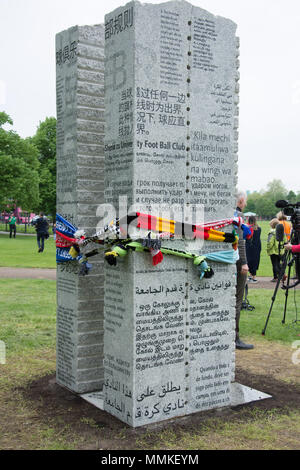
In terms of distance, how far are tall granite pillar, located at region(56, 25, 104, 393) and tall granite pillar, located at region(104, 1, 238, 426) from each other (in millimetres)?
737

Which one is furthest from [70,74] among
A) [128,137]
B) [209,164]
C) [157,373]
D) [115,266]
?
[157,373]

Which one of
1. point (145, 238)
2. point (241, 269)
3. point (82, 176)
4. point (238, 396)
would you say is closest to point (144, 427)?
point (238, 396)

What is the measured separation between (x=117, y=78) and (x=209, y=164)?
1.29 m

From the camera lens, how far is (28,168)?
44.2 meters

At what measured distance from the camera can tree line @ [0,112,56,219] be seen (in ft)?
144

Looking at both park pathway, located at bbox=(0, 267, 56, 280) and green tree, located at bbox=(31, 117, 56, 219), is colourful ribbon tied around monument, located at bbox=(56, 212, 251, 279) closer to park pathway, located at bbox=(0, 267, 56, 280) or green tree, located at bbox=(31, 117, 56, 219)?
park pathway, located at bbox=(0, 267, 56, 280)

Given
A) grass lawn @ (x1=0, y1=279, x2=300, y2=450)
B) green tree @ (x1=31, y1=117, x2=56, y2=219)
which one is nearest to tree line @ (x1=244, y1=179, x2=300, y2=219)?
green tree @ (x1=31, y1=117, x2=56, y2=219)

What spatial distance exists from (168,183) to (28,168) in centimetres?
4085

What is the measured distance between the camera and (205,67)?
5332 mm

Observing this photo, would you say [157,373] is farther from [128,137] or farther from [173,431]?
[128,137]

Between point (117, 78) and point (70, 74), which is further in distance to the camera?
point (70, 74)

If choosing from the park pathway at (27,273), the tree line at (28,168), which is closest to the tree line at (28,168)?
the tree line at (28,168)

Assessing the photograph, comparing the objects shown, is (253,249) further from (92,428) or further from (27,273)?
(92,428)

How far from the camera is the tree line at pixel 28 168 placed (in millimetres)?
43931
